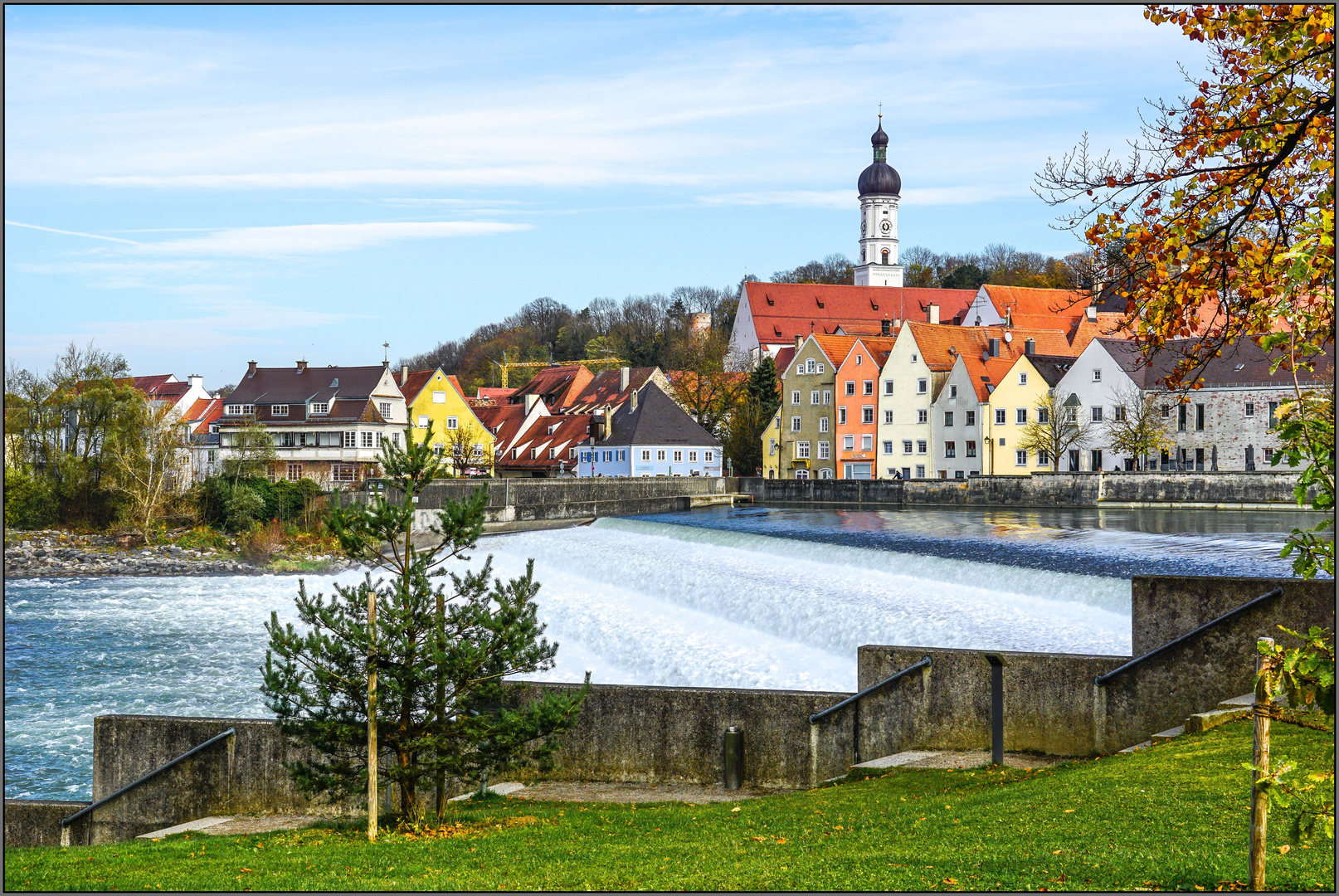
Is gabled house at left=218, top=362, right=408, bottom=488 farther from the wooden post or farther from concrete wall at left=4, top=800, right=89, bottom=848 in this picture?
the wooden post

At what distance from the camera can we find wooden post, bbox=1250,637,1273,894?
587 centimetres

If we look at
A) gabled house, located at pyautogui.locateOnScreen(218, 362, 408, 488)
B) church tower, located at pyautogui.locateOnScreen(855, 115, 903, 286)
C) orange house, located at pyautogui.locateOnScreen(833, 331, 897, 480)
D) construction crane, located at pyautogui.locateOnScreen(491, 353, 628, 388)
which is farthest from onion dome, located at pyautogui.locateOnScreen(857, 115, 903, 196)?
gabled house, located at pyautogui.locateOnScreen(218, 362, 408, 488)

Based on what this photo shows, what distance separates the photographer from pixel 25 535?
50562 millimetres

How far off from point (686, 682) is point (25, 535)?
39.6 meters

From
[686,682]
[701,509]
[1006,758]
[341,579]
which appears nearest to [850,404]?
[701,509]

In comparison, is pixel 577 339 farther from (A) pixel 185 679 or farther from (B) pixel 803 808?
(B) pixel 803 808

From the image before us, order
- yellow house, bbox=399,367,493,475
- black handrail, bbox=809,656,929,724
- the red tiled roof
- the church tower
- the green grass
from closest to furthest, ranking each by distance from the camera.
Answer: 1. the green grass
2. black handrail, bbox=809,656,929,724
3. yellow house, bbox=399,367,493,475
4. the red tiled roof
5. the church tower

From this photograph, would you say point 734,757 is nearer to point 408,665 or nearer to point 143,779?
point 408,665

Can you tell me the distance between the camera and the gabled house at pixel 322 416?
67688 millimetres

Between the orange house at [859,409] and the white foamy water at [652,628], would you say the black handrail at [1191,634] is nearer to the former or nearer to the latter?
the white foamy water at [652,628]

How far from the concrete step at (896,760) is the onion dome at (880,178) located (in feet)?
395

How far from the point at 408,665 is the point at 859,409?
6520 centimetres

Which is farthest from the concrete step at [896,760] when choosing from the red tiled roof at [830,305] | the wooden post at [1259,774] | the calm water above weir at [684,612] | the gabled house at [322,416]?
the red tiled roof at [830,305]

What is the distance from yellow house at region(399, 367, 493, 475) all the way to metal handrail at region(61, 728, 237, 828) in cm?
5838
